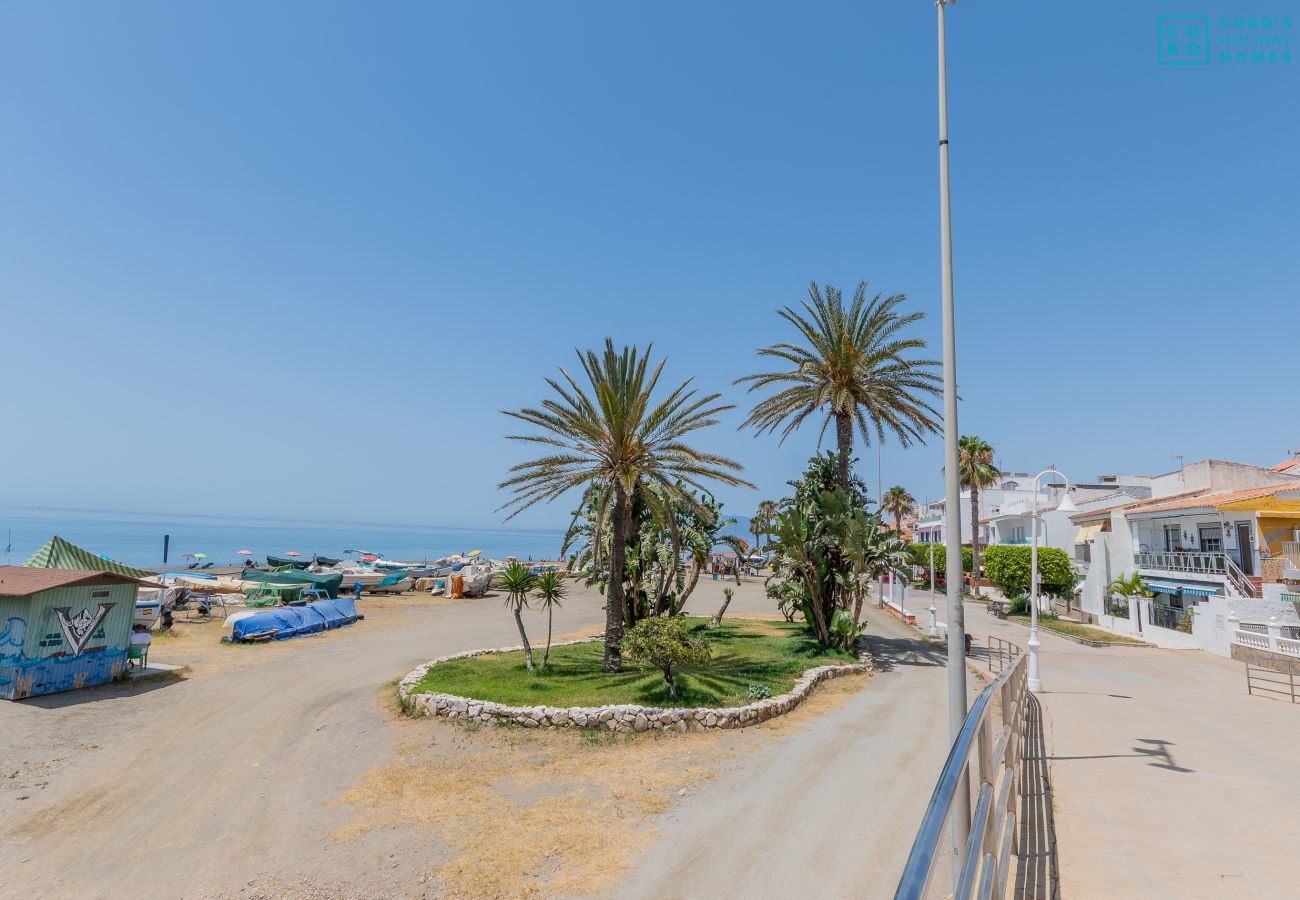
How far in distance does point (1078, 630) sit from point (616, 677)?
3248 centimetres

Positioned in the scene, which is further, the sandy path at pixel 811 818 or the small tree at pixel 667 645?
the small tree at pixel 667 645

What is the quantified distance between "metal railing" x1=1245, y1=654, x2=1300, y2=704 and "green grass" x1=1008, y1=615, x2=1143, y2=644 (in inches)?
379

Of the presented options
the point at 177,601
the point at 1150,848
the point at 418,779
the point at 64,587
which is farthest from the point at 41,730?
the point at 177,601

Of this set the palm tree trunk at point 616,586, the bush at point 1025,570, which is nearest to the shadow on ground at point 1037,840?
the palm tree trunk at point 616,586

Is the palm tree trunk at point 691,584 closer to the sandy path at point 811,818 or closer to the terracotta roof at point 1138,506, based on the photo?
the sandy path at point 811,818

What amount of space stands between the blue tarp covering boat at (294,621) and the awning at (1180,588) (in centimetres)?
4627

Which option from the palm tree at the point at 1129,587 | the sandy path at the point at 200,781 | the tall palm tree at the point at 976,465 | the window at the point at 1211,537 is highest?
the tall palm tree at the point at 976,465

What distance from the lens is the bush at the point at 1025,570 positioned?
154ft

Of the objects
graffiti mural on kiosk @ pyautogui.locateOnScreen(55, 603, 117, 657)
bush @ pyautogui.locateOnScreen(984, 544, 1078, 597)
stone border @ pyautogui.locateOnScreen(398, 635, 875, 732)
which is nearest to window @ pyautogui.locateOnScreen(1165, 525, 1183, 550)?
bush @ pyautogui.locateOnScreen(984, 544, 1078, 597)

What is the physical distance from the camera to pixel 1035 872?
20.0ft

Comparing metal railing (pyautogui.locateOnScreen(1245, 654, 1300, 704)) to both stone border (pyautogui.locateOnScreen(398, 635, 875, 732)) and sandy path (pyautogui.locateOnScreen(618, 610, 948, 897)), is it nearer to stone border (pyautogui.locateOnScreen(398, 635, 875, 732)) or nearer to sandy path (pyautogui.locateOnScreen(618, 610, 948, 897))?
sandy path (pyautogui.locateOnScreen(618, 610, 948, 897))

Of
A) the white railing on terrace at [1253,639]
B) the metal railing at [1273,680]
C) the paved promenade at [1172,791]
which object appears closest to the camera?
the paved promenade at [1172,791]

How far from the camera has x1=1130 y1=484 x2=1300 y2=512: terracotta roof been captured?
3453cm

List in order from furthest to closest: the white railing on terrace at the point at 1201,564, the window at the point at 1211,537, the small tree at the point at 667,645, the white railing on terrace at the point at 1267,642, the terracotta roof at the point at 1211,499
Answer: the window at the point at 1211,537 → the terracotta roof at the point at 1211,499 → the white railing on terrace at the point at 1201,564 → the white railing on terrace at the point at 1267,642 → the small tree at the point at 667,645
